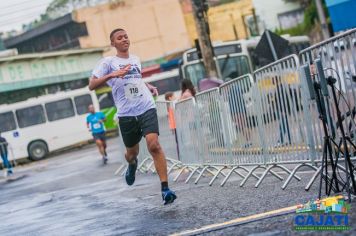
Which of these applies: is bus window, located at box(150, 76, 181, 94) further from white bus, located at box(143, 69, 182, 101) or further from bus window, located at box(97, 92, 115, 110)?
bus window, located at box(97, 92, 115, 110)

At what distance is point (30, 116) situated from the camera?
3400 centimetres

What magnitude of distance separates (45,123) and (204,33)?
17.5 meters

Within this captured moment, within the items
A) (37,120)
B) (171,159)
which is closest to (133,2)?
(37,120)

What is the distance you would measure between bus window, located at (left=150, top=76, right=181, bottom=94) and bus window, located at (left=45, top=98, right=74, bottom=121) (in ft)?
16.0

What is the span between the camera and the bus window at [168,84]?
37.1m

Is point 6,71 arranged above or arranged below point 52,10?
below

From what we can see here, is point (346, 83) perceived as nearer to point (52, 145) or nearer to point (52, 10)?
point (52, 145)

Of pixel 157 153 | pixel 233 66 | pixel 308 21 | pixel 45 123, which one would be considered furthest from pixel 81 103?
pixel 157 153

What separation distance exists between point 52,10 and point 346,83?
73748mm

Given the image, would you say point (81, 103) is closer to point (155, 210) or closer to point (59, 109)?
point (59, 109)

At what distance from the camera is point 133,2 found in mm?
54250

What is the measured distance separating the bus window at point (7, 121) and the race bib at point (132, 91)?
2670 cm

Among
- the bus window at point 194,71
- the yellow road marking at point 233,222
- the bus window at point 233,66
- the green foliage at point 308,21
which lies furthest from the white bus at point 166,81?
the yellow road marking at point 233,222

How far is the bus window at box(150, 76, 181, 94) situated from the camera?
122 ft
